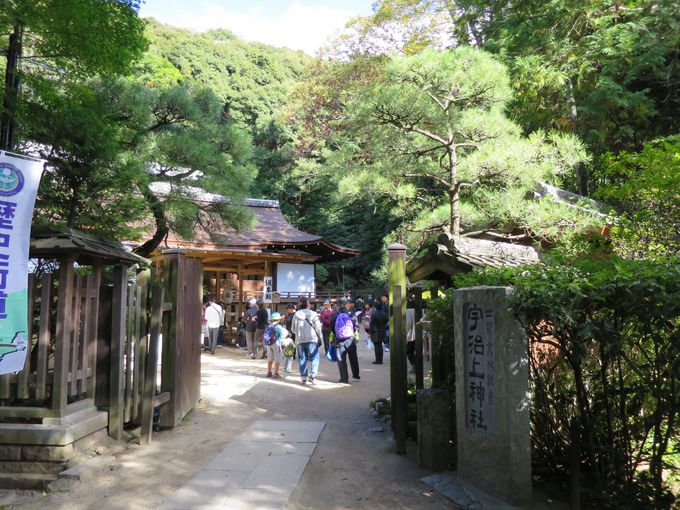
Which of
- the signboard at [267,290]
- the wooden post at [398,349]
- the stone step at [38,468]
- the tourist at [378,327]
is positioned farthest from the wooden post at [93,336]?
the signboard at [267,290]

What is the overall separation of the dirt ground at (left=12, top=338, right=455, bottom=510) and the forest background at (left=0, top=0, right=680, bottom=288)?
3.22 metres

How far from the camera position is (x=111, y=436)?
17.4 ft

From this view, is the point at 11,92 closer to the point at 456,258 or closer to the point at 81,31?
the point at 81,31

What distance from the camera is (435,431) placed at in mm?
4664

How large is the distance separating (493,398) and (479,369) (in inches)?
11.8

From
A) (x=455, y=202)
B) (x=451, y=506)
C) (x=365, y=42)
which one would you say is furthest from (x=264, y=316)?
(x=365, y=42)

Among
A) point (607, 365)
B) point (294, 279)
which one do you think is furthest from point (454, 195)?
point (294, 279)

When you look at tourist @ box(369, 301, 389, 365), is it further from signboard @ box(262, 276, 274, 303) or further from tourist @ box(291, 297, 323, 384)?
signboard @ box(262, 276, 274, 303)

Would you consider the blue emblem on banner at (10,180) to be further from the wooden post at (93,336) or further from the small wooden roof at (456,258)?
the small wooden roof at (456,258)

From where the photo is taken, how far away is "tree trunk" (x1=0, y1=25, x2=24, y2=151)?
17.3ft

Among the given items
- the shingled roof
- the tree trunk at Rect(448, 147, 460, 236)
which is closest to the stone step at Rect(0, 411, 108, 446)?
the tree trunk at Rect(448, 147, 460, 236)

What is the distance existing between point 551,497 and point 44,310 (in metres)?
4.93

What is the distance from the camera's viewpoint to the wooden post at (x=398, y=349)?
5352 mm

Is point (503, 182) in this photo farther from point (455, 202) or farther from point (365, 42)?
point (365, 42)
